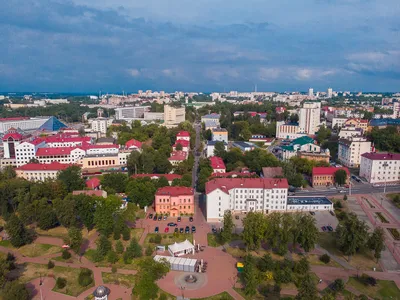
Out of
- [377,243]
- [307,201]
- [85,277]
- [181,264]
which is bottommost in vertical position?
[85,277]

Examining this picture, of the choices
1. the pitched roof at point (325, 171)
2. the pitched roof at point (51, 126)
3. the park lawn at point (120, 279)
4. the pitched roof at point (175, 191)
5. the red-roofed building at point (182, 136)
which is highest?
the pitched roof at point (51, 126)

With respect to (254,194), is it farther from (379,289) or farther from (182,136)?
(182,136)

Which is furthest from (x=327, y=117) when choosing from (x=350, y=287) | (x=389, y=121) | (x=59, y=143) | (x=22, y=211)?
(x=22, y=211)

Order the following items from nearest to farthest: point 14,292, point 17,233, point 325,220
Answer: point 14,292 < point 17,233 < point 325,220

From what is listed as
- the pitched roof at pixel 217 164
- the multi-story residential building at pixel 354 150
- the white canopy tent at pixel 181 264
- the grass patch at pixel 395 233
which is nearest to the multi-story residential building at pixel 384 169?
the multi-story residential building at pixel 354 150

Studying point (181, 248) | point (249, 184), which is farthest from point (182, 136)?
point (181, 248)

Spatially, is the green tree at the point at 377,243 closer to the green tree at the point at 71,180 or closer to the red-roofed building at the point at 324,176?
the red-roofed building at the point at 324,176
